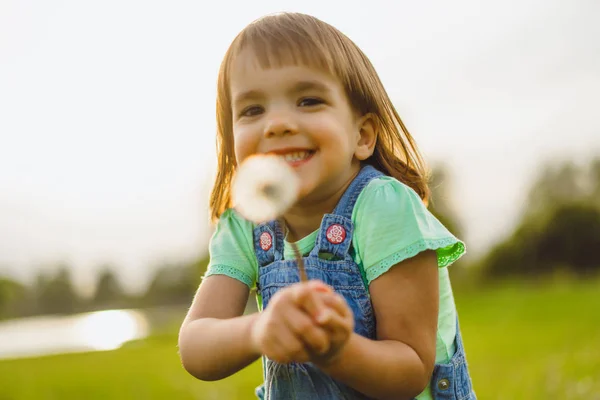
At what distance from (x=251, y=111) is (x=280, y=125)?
178 mm

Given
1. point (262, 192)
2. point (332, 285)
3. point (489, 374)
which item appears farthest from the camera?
point (489, 374)

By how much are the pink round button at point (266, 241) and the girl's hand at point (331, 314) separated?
806 mm

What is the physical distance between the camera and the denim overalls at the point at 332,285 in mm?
2107

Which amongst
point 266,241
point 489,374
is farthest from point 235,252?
point 489,374

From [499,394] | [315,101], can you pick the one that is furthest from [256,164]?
[499,394]

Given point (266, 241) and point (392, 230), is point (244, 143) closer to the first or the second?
point (266, 241)

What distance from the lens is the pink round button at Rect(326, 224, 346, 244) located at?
7.21 ft

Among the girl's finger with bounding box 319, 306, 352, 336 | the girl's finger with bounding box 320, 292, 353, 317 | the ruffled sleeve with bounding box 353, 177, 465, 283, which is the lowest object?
the girl's finger with bounding box 319, 306, 352, 336

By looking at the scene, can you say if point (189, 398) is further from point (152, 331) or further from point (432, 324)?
point (152, 331)

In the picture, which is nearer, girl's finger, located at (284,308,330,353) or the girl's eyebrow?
girl's finger, located at (284,308,330,353)

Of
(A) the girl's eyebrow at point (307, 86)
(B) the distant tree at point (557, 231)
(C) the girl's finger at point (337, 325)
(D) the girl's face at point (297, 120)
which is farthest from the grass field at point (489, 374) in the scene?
(B) the distant tree at point (557, 231)

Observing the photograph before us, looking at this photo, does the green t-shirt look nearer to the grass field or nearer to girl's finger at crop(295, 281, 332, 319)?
girl's finger at crop(295, 281, 332, 319)

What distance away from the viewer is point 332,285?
217cm

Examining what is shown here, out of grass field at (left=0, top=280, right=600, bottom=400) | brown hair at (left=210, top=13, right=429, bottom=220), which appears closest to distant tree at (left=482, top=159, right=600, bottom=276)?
grass field at (left=0, top=280, right=600, bottom=400)
